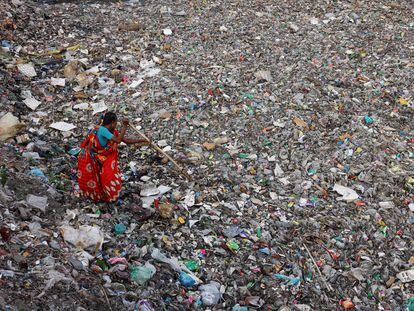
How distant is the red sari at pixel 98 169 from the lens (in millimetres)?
4656

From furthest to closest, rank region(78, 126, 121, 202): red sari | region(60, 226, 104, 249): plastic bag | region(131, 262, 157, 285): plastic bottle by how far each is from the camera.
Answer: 1. region(78, 126, 121, 202): red sari
2. region(60, 226, 104, 249): plastic bag
3. region(131, 262, 157, 285): plastic bottle

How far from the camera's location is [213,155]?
5926 millimetres

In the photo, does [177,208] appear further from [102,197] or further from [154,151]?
[154,151]

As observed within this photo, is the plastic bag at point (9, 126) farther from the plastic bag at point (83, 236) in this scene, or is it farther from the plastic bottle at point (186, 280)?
the plastic bottle at point (186, 280)

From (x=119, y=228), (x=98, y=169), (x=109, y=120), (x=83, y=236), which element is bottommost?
(x=119, y=228)

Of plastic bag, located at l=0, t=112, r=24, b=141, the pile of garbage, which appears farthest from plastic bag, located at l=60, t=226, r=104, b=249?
plastic bag, located at l=0, t=112, r=24, b=141

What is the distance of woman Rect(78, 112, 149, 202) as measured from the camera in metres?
4.58

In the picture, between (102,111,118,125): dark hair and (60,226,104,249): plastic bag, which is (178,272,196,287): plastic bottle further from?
(102,111,118,125): dark hair

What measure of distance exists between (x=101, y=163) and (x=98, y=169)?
0.07 metres

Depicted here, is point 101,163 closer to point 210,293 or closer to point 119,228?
point 119,228

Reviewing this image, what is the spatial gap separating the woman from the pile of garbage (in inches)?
7.0

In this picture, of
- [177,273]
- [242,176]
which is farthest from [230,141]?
[177,273]

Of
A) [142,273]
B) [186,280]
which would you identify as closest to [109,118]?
[142,273]

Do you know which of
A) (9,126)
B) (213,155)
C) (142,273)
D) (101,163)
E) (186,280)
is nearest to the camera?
(142,273)
